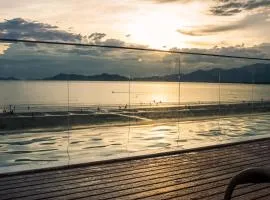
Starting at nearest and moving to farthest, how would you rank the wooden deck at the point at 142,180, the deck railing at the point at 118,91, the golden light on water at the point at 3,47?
the wooden deck at the point at 142,180 < the golden light on water at the point at 3,47 < the deck railing at the point at 118,91

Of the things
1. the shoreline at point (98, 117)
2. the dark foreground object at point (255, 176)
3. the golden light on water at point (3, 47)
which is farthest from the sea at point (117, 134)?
the dark foreground object at point (255, 176)

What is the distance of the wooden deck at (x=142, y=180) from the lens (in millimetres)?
2787

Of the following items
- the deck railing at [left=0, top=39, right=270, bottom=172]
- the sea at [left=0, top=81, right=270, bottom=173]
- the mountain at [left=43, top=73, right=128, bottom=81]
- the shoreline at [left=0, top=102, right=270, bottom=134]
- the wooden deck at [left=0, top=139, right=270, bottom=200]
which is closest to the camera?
the wooden deck at [left=0, top=139, right=270, bottom=200]

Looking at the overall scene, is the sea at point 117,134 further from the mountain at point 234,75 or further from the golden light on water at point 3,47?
the golden light on water at point 3,47

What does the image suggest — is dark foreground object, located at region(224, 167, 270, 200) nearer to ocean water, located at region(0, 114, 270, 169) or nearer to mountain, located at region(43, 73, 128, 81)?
ocean water, located at region(0, 114, 270, 169)

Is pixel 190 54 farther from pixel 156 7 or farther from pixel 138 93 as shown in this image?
Result: pixel 156 7

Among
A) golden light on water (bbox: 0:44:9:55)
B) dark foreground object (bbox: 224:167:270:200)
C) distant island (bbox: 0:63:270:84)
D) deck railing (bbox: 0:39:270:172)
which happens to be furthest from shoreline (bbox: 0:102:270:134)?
dark foreground object (bbox: 224:167:270:200)

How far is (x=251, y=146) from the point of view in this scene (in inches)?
A: 189

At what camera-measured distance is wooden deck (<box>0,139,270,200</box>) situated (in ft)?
9.14

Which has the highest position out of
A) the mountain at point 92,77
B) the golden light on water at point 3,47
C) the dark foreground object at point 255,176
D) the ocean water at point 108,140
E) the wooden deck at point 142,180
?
the golden light on water at point 3,47

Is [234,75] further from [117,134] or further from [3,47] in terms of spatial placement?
[3,47]

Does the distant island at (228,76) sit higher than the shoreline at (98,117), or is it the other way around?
the distant island at (228,76)

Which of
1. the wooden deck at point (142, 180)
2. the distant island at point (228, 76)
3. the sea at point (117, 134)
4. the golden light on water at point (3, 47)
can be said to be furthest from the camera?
the distant island at point (228, 76)

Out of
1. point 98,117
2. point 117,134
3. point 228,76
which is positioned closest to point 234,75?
point 228,76
